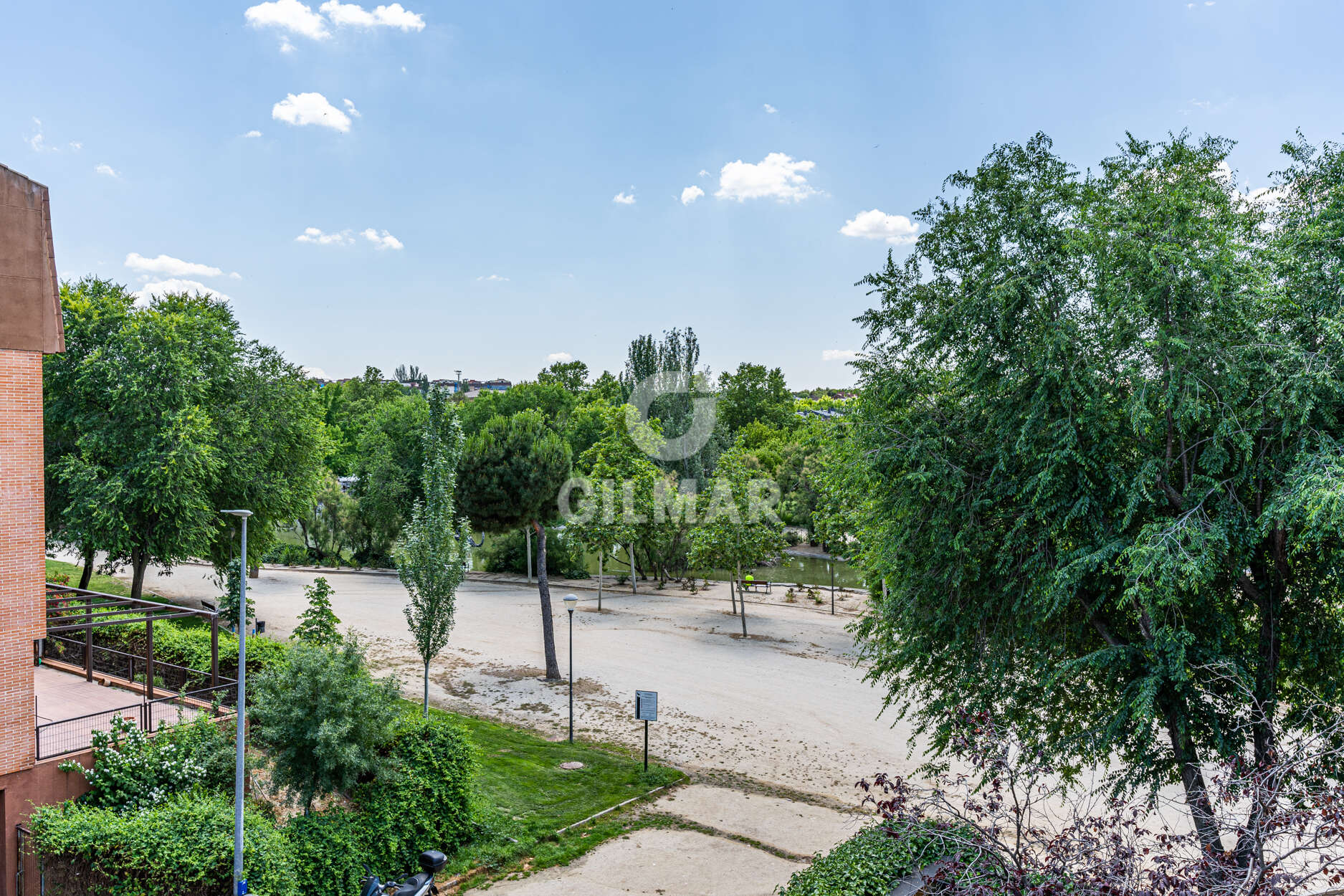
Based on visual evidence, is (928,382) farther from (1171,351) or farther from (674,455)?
(674,455)

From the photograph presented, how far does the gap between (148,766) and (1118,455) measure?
1455cm

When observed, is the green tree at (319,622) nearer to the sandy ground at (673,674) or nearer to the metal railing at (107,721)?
the metal railing at (107,721)

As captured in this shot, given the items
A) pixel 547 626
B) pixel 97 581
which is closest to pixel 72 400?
pixel 97 581

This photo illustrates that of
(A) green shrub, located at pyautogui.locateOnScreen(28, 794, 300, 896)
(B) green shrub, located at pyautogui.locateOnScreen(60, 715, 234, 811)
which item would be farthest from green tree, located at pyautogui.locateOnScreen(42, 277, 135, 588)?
(A) green shrub, located at pyautogui.locateOnScreen(28, 794, 300, 896)

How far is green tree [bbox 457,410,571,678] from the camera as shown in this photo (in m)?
22.1

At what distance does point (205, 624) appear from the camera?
21.9 metres

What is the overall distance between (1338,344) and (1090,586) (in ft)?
13.4

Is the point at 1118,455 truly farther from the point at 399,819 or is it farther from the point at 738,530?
the point at 738,530

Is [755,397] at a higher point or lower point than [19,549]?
higher

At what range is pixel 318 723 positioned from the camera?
1145cm

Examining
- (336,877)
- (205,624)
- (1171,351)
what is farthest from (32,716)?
(1171,351)

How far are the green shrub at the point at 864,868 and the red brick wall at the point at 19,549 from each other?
10872mm

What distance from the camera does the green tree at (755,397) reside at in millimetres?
83750

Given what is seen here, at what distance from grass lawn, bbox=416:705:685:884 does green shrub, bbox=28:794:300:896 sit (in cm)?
280
